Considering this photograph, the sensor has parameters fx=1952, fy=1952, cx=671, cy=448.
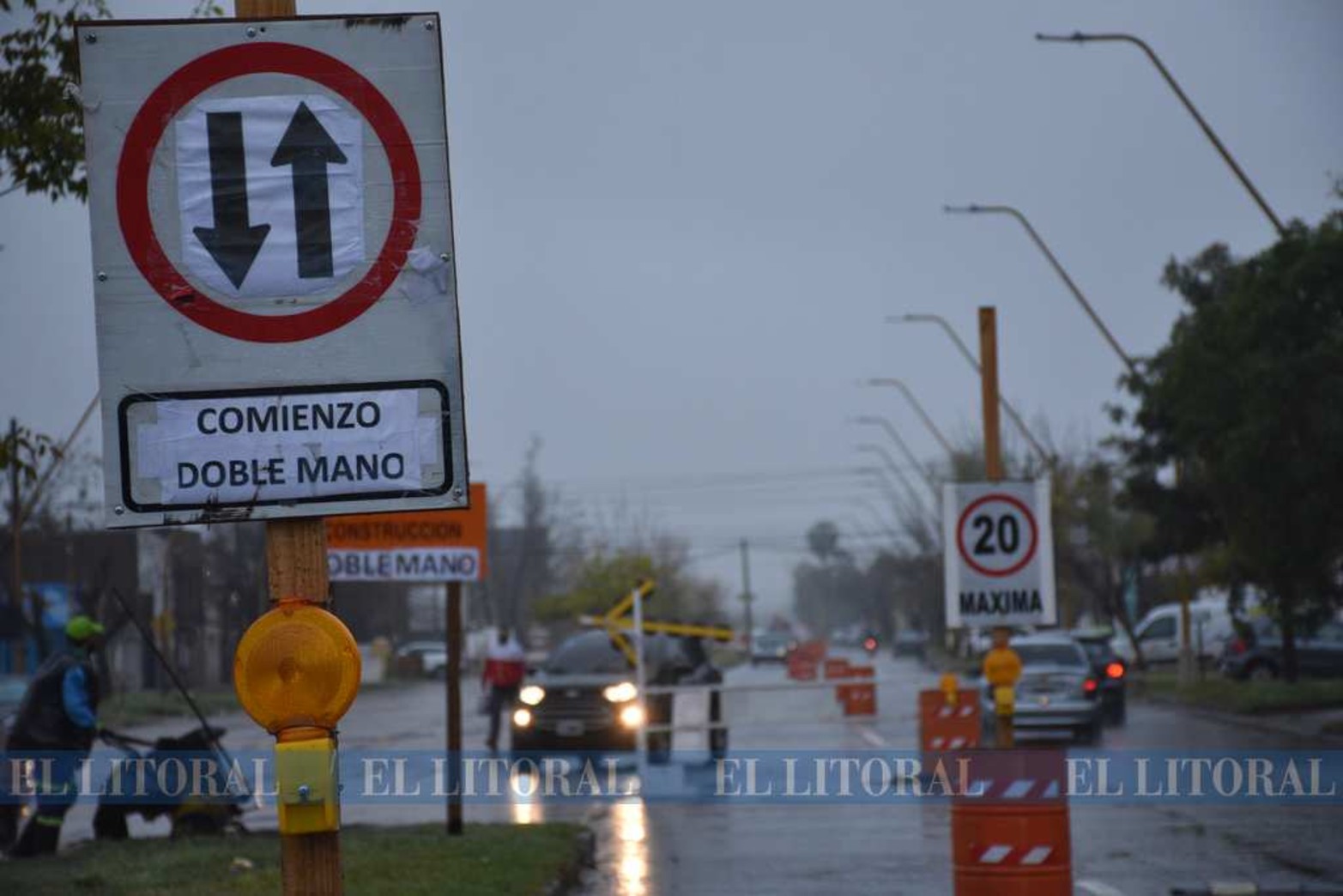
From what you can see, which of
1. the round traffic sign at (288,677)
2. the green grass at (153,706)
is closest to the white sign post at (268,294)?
the round traffic sign at (288,677)

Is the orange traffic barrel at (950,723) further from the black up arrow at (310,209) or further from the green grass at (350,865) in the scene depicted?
the black up arrow at (310,209)

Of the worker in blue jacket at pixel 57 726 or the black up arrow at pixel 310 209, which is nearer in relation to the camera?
the black up arrow at pixel 310 209

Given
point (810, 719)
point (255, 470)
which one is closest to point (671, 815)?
point (810, 719)

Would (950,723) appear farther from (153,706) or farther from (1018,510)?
(153,706)

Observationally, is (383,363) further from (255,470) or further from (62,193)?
(62,193)

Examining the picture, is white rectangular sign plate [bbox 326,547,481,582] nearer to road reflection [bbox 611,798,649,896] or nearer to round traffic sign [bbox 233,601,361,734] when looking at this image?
road reflection [bbox 611,798,649,896]

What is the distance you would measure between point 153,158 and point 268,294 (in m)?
0.40

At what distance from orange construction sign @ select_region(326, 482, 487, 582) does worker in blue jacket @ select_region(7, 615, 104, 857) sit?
198 centimetres

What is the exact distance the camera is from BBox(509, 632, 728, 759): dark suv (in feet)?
78.3

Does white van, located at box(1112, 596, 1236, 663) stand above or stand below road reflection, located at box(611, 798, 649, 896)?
below

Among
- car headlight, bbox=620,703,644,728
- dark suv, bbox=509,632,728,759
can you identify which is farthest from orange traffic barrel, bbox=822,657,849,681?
car headlight, bbox=620,703,644,728

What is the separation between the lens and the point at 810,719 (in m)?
28.0

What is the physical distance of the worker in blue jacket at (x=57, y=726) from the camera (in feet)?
46.1

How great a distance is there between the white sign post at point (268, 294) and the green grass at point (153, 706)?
110 ft
